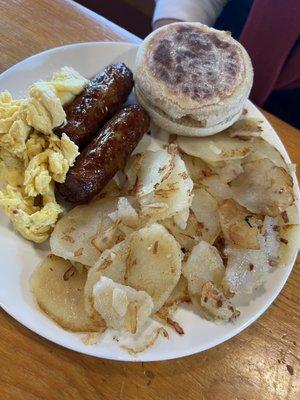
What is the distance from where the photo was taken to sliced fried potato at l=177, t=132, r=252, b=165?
153 cm

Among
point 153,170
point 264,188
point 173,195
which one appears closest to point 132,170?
point 153,170

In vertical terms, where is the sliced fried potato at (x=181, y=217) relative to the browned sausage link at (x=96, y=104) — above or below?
below

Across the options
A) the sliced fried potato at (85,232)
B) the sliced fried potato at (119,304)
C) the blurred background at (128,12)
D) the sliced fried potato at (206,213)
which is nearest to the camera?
the sliced fried potato at (119,304)

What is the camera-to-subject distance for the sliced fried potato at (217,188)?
1.47m

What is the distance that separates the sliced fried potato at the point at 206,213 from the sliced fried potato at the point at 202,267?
6 cm

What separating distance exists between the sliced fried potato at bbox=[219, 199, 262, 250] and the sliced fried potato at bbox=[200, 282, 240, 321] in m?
0.16

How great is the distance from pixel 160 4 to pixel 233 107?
83 cm

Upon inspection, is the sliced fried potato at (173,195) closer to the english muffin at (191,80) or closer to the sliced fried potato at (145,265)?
the sliced fried potato at (145,265)

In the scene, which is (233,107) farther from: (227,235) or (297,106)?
(297,106)

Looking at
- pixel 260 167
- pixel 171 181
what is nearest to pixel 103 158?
pixel 171 181

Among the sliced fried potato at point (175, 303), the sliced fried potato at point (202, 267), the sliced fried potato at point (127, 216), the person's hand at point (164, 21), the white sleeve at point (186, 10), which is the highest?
the white sleeve at point (186, 10)

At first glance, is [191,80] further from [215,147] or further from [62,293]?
[62,293]

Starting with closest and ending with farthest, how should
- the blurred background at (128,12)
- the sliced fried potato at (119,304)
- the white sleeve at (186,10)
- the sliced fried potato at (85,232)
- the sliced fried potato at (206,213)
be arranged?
the sliced fried potato at (119,304)
the sliced fried potato at (85,232)
the sliced fried potato at (206,213)
the white sleeve at (186,10)
the blurred background at (128,12)

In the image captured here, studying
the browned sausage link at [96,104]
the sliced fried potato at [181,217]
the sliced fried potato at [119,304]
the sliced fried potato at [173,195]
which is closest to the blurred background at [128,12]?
the browned sausage link at [96,104]
